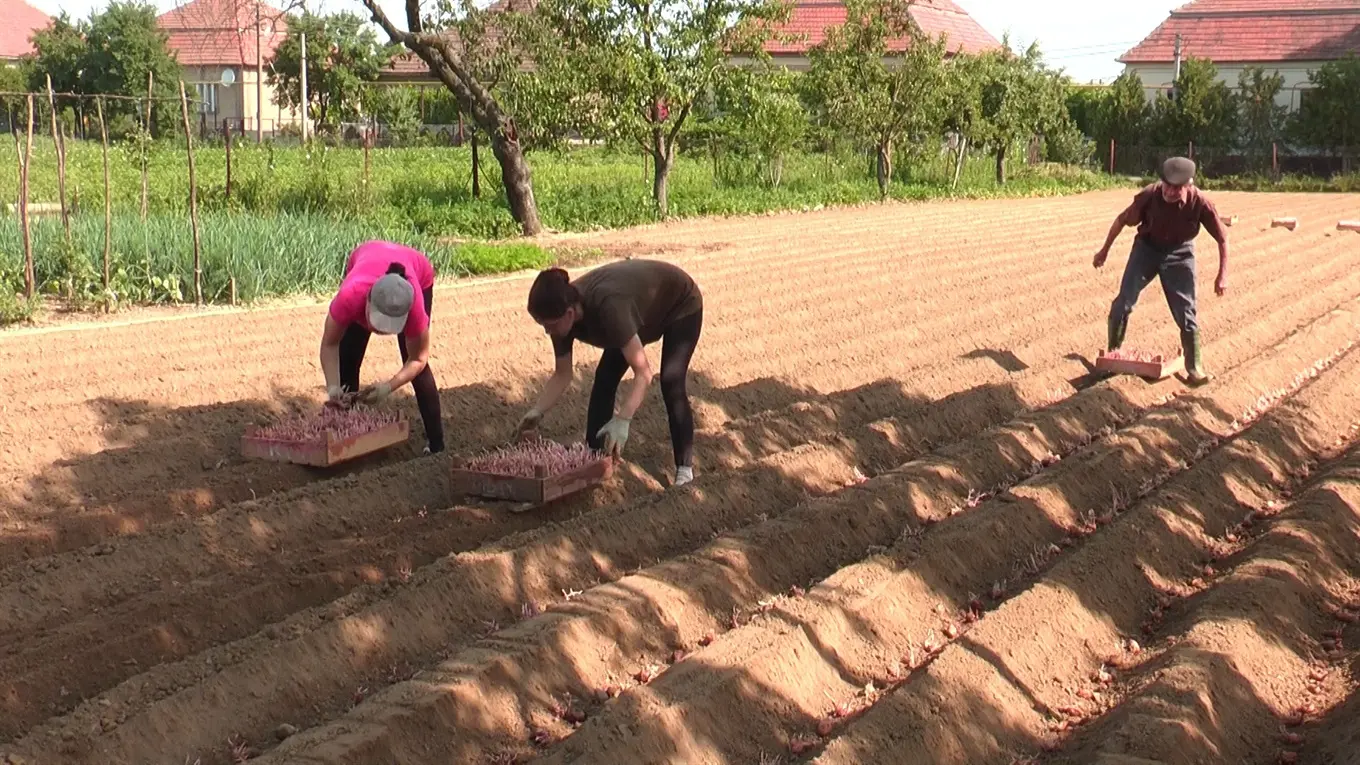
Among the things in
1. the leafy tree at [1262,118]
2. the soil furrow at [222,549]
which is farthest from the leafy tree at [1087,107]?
the soil furrow at [222,549]

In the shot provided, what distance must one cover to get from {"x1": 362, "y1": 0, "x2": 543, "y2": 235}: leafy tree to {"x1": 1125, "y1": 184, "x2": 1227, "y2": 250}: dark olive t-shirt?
1117 centimetres

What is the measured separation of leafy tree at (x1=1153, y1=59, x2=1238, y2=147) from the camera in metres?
37.2

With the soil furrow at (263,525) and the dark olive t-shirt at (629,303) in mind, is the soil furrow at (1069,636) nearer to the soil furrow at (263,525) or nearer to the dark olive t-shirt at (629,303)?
the dark olive t-shirt at (629,303)

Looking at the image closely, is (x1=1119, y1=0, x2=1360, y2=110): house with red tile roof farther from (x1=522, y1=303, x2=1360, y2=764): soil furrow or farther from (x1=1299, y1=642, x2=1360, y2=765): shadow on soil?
(x1=1299, y1=642, x2=1360, y2=765): shadow on soil

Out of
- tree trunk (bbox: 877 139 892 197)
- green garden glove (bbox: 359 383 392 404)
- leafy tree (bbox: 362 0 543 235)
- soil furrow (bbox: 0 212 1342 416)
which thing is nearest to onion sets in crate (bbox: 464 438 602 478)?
green garden glove (bbox: 359 383 392 404)

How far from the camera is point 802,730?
4688mm

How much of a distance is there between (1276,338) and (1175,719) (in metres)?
8.07

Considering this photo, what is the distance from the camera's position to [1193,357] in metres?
9.70

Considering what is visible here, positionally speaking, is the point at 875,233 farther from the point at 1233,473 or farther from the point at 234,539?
the point at 234,539

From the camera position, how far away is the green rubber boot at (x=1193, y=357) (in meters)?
9.70

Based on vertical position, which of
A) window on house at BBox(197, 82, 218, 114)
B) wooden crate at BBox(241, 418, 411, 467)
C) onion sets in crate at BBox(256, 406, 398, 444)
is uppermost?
window on house at BBox(197, 82, 218, 114)

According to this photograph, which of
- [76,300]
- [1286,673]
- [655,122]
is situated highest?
[655,122]

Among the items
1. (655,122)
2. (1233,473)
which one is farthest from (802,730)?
(655,122)

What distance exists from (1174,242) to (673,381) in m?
4.14
